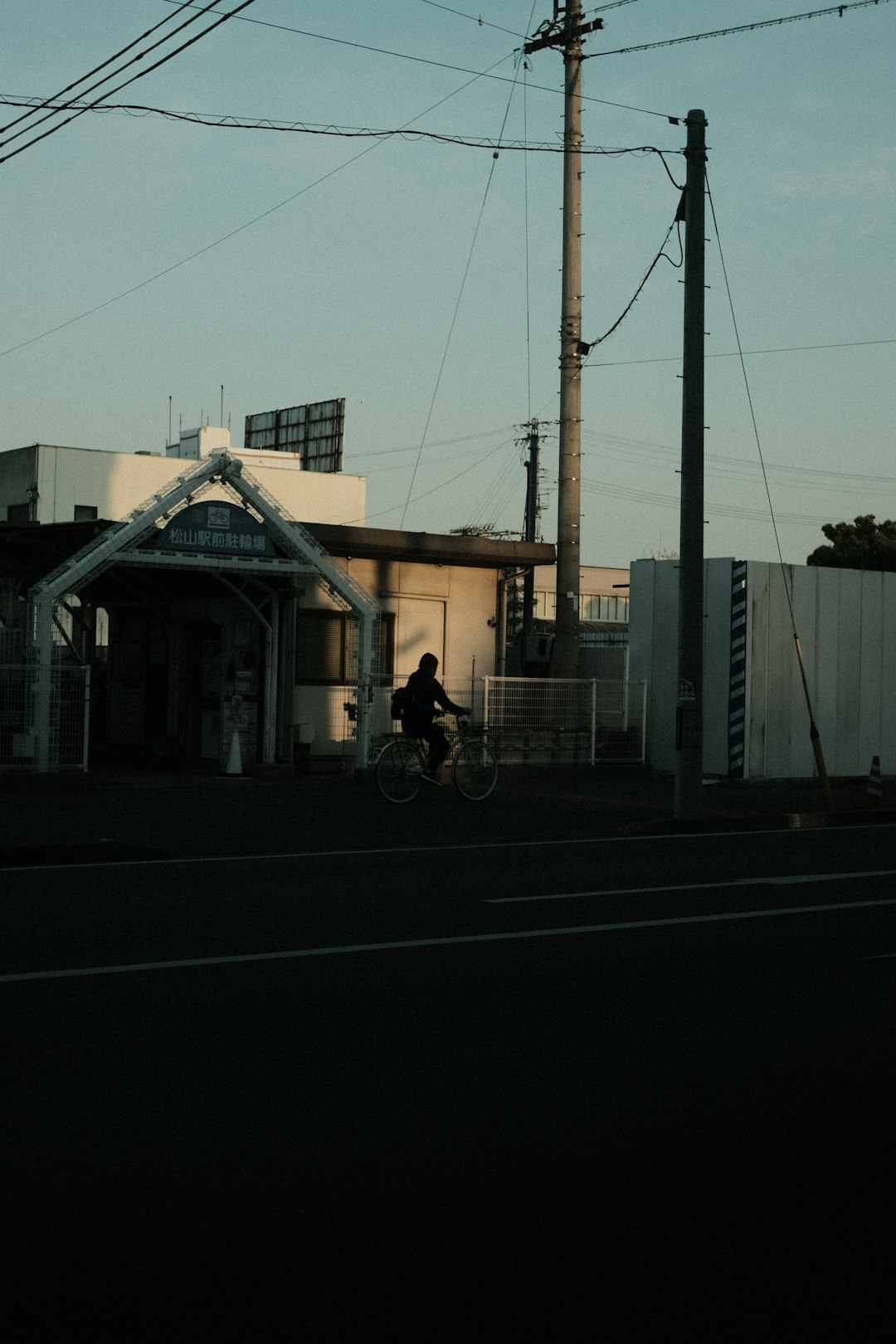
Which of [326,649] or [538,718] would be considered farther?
[538,718]

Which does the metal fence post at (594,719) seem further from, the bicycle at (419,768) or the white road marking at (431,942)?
the white road marking at (431,942)

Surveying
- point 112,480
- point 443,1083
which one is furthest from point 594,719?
point 112,480

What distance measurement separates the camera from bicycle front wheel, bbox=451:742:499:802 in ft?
65.6

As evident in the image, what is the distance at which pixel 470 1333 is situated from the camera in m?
4.00

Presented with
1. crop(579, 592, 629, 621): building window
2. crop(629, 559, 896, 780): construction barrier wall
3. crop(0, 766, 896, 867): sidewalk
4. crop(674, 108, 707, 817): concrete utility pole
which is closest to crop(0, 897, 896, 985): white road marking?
crop(0, 766, 896, 867): sidewalk

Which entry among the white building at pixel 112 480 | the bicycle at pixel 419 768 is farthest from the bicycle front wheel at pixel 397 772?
the white building at pixel 112 480

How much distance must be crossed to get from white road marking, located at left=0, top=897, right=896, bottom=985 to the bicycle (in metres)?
8.50

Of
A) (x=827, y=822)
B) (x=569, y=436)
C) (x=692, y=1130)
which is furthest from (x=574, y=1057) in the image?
(x=569, y=436)

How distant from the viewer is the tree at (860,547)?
217 feet

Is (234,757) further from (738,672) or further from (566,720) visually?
(738,672)

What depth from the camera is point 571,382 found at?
84.8ft

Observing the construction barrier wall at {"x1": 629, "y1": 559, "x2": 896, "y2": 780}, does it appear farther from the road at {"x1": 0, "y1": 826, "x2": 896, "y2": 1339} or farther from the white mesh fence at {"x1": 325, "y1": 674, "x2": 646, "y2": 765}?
the road at {"x1": 0, "y1": 826, "x2": 896, "y2": 1339}

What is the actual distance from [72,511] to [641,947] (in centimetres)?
5902

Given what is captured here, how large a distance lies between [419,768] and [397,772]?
417 millimetres
